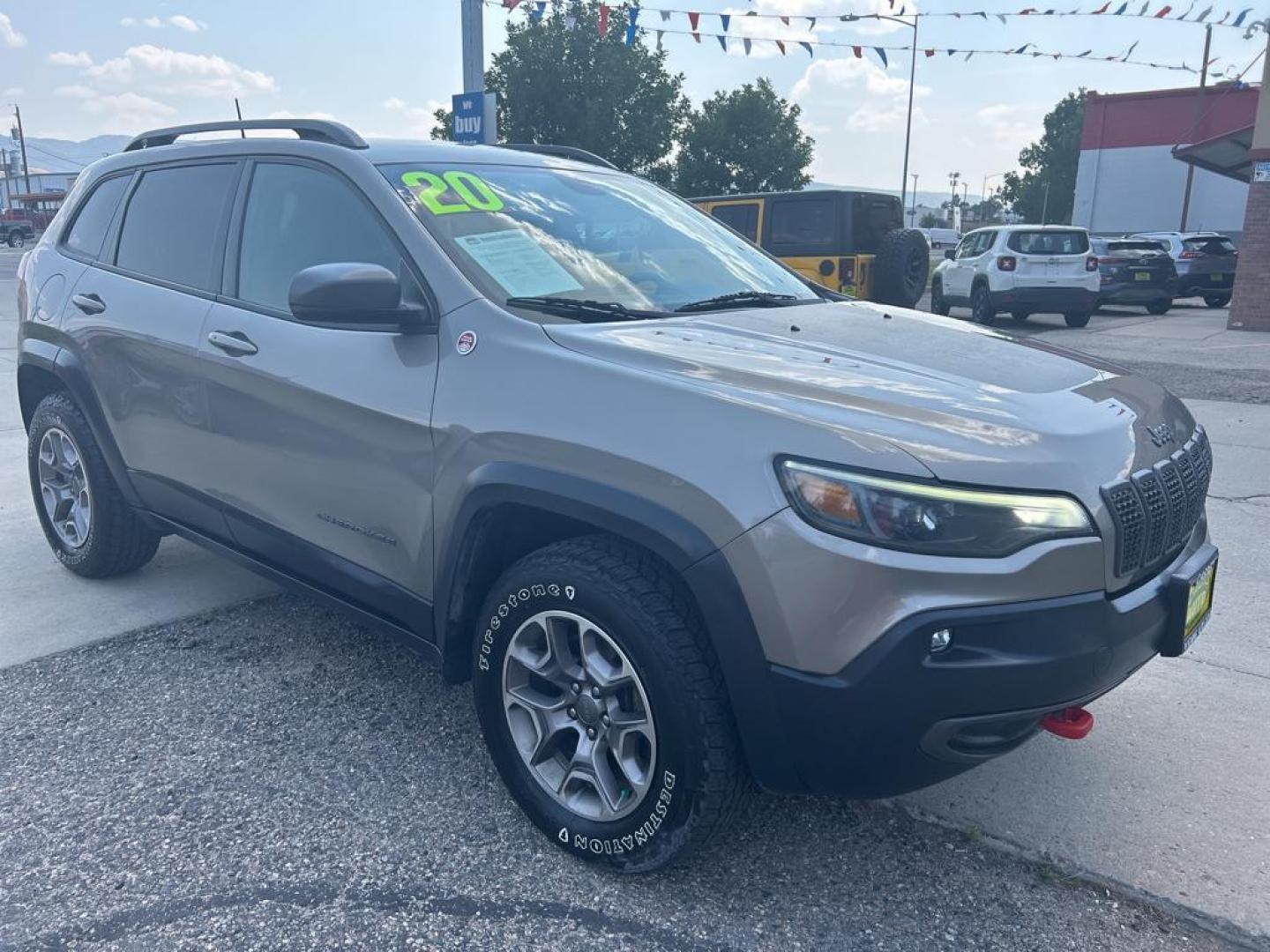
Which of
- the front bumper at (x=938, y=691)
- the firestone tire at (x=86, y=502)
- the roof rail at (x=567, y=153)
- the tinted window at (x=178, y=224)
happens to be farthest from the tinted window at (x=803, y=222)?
the front bumper at (x=938, y=691)

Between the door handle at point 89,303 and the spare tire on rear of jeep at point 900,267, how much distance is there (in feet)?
32.7

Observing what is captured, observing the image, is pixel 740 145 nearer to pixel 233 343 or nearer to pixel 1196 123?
pixel 1196 123

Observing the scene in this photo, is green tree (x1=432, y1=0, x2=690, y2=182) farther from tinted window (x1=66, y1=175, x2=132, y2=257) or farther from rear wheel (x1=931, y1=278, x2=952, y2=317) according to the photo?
tinted window (x1=66, y1=175, x2=132, y2=257)

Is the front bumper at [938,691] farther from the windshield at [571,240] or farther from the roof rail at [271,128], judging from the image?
the roof rail at [271,128]

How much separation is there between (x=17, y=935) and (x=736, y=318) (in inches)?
90.1

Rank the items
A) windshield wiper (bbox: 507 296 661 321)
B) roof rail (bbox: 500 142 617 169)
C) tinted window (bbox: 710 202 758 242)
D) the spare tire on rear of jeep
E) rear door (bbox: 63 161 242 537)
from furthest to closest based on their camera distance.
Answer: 1. tinted window (bbox: 710 202 758 242)
2. the spare tire on rear of jeep
3. roof rail (bbox: 500 142 617 169)
4. rear door (bbox: 63 161 242 537)
5. windshield wiper (bbox: 507 296 661 321)

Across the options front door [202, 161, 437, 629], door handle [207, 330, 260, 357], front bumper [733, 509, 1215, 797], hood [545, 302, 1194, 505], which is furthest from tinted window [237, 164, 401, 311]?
front bumper [733, 509, 1215, 797]

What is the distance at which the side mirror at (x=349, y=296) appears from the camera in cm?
255

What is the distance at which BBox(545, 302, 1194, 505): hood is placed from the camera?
2084 millimetres

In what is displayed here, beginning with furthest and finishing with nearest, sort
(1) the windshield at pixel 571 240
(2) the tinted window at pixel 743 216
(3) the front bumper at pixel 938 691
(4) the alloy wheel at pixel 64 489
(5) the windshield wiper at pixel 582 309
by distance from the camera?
(2) the tinted window at pixel 743 216
(4) the alloy wheel at pixel 64 489
(1) the windshield at pixel 571 240
(5) the windshield wiper at pixel 582 309
(3) the front bumper at pixel 938 691

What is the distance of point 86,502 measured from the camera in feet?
14.0

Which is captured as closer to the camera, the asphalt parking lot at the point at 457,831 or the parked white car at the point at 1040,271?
the asphalt parking lot at the point at 457,831

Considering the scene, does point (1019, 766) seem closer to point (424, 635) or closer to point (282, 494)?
point (424, 635)

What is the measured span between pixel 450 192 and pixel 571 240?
1.23ft
